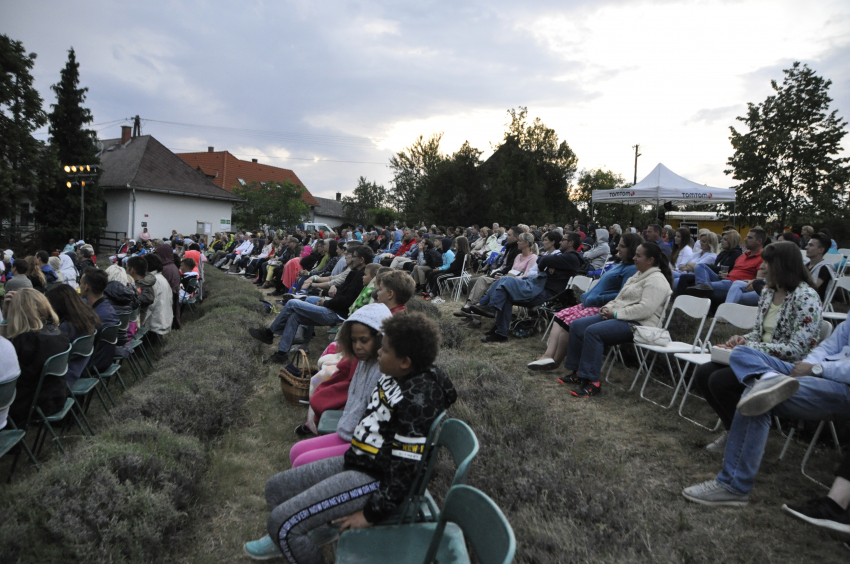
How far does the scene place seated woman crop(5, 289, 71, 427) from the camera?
3676 mm

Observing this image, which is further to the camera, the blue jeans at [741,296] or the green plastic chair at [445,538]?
the blue jeans at [741,296]

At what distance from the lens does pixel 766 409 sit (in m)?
2.79

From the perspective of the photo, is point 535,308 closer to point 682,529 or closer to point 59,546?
point 682,529

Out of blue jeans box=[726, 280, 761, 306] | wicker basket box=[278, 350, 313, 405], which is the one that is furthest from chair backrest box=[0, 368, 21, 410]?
blue jeans box=[726, 280, 761, 306]

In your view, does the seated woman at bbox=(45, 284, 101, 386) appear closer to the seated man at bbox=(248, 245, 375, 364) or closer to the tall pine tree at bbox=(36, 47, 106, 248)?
the seated man at bbox=(248, 245, 375, 364)

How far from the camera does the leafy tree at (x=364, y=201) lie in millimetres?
55812

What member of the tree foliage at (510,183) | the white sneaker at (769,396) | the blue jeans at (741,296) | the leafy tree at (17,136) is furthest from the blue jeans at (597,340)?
the leafy tree at (17,136)

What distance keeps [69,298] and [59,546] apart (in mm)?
2738

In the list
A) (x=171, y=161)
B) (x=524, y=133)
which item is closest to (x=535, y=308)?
(x=524, y=133)

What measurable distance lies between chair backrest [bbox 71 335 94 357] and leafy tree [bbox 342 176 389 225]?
51155mm

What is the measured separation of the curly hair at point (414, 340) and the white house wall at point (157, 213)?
117 feet

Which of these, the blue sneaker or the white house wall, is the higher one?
the white house wall

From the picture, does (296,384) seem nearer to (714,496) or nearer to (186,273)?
(714,496)

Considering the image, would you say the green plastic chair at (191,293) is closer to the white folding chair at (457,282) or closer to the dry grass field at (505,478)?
the white folding chair at (457,282)
